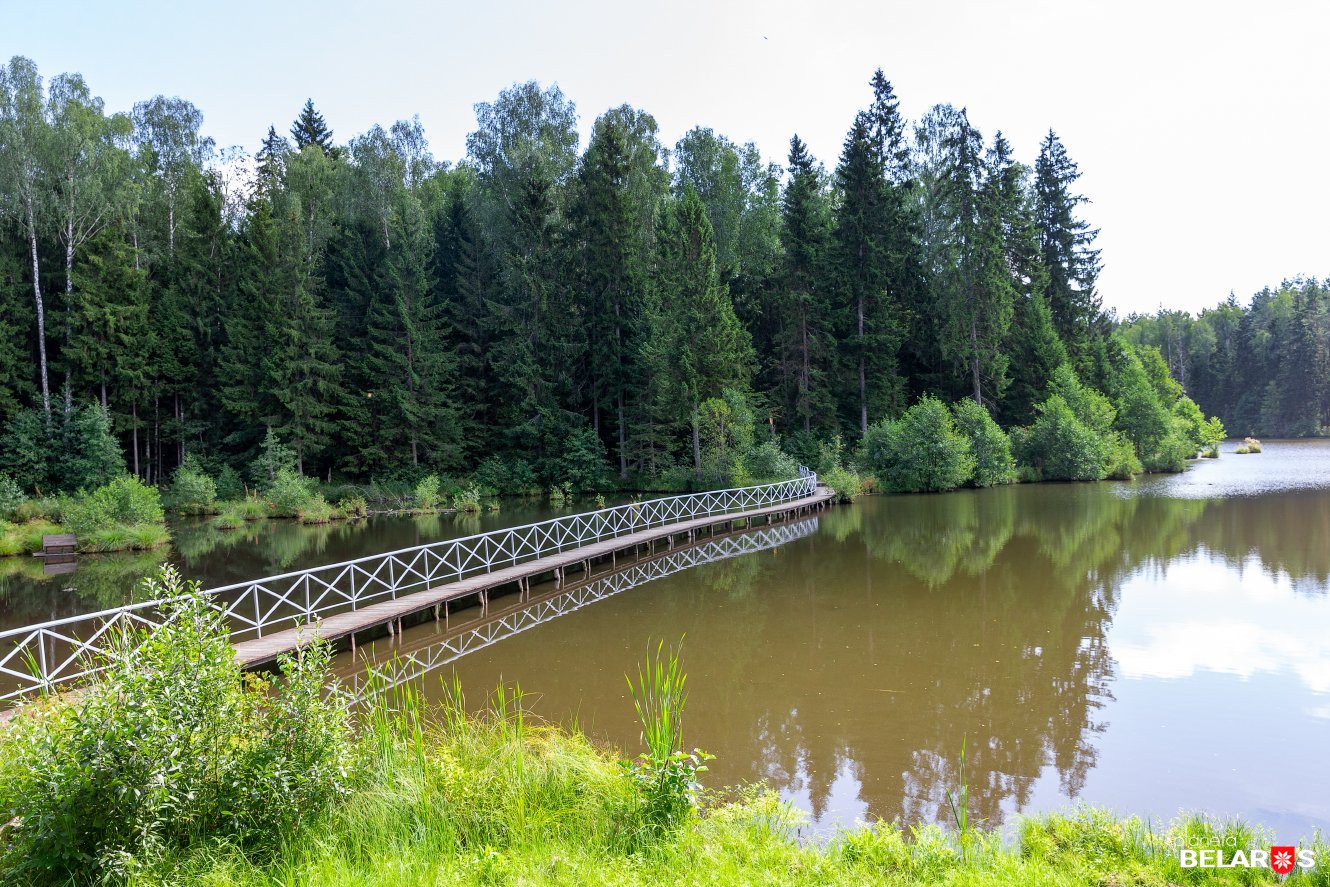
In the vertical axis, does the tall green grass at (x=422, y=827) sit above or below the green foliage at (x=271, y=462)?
below

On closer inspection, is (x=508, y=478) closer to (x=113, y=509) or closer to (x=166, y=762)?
(x=113, y=509)

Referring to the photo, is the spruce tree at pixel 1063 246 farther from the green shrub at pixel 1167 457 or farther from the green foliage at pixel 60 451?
the green foliage at pixel 60 451

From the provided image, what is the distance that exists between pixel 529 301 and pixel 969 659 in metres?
30.1

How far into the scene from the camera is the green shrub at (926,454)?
108 ft

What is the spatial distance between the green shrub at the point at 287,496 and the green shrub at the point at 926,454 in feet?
76.3

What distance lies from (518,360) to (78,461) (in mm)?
17294

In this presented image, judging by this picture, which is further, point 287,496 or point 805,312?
point 805,312

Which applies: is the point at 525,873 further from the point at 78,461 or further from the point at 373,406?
the point at 373,406

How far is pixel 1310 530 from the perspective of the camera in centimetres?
1933

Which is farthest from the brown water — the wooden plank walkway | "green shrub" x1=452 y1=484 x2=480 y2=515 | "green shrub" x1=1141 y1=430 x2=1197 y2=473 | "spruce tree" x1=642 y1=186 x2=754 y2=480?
"green shrub" x1=1141 y1=430 x2=1197 y2=473

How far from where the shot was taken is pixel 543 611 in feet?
44.4

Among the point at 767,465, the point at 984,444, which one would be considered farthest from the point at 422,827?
the point at 984,444

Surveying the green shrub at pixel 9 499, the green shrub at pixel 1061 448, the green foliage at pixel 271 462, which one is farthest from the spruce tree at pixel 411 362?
the green shrub at pixel 1061 448

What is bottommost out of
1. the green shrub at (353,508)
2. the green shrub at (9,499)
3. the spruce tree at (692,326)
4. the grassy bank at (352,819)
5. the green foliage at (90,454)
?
the green shrub at (353,508)
